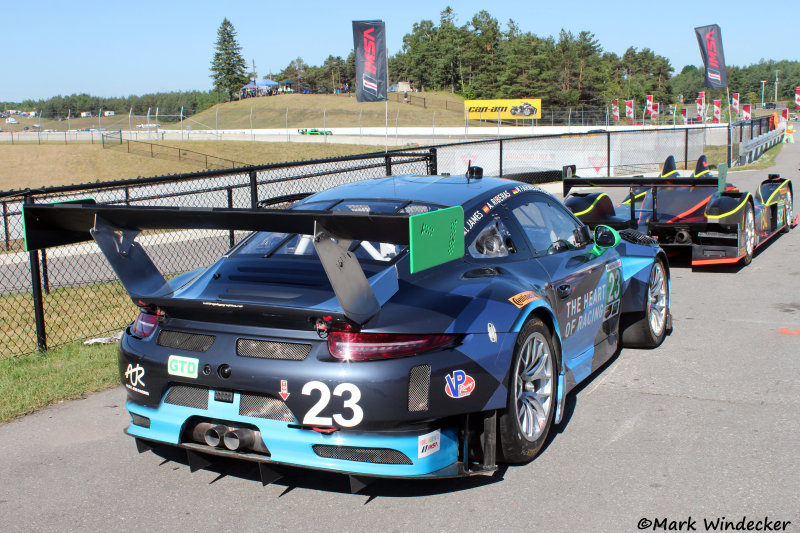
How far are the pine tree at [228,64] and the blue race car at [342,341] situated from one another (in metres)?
141

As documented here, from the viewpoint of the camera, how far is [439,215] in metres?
3.12

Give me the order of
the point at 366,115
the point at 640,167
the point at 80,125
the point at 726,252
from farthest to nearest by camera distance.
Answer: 1. the point at 366,115
2. the point at 80,125
3. the point at 640,167
4. the point at 726,252

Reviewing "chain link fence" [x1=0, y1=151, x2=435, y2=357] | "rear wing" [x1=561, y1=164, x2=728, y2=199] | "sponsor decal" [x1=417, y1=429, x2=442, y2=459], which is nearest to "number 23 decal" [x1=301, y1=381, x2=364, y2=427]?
"sponsor decal" [x1=417, y1=429, x2=442, y2=459]

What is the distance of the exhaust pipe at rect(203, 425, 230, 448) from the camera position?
3.47 metres

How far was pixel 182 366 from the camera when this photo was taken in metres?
→ 3.55

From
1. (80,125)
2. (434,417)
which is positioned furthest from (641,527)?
(80,125)

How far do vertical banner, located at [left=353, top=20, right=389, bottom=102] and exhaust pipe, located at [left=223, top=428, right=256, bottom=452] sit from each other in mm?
15494

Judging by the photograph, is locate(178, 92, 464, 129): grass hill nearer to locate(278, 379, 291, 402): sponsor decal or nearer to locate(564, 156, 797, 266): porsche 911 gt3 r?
locate(564, 156, 797, 266): porsche 911 gt3 r

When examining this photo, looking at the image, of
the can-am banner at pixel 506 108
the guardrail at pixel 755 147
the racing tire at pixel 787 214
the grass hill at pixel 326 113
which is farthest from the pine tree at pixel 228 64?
the racing tire at pixel 787 214

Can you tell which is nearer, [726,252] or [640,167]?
[726,252]

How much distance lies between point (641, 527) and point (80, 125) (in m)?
71.9

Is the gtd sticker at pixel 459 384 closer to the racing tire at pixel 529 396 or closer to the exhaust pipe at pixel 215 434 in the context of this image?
the racing tire at pixel 529 396

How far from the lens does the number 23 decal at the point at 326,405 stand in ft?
10.7

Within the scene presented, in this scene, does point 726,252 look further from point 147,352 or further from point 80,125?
point 80,125
